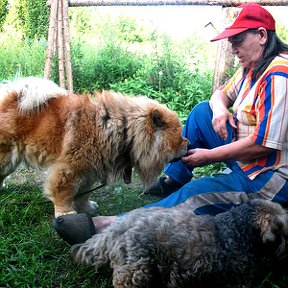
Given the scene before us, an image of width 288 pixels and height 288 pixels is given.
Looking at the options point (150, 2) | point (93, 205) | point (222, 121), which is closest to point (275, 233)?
point (222, 121)

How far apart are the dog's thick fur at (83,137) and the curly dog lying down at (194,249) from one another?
980 millimetres

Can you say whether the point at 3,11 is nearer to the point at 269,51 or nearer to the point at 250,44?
the point at 250,44

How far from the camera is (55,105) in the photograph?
11.6 ft

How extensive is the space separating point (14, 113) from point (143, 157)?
1.17 m

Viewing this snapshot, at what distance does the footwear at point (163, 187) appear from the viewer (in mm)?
3928

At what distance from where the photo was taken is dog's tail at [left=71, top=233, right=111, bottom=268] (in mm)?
2455

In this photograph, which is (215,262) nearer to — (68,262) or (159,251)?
(159,251)

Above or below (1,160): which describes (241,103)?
above

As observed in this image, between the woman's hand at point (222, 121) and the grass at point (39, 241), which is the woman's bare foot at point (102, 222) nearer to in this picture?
the grass at point (39, 241)

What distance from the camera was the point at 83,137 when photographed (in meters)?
3.33

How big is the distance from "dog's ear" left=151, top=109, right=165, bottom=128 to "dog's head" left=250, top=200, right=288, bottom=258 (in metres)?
1.19

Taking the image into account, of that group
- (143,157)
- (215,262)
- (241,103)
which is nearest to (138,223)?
(215,262)

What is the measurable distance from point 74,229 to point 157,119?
1.12 m

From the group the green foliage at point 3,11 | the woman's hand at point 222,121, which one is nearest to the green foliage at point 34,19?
the green foliage at point 3,11
